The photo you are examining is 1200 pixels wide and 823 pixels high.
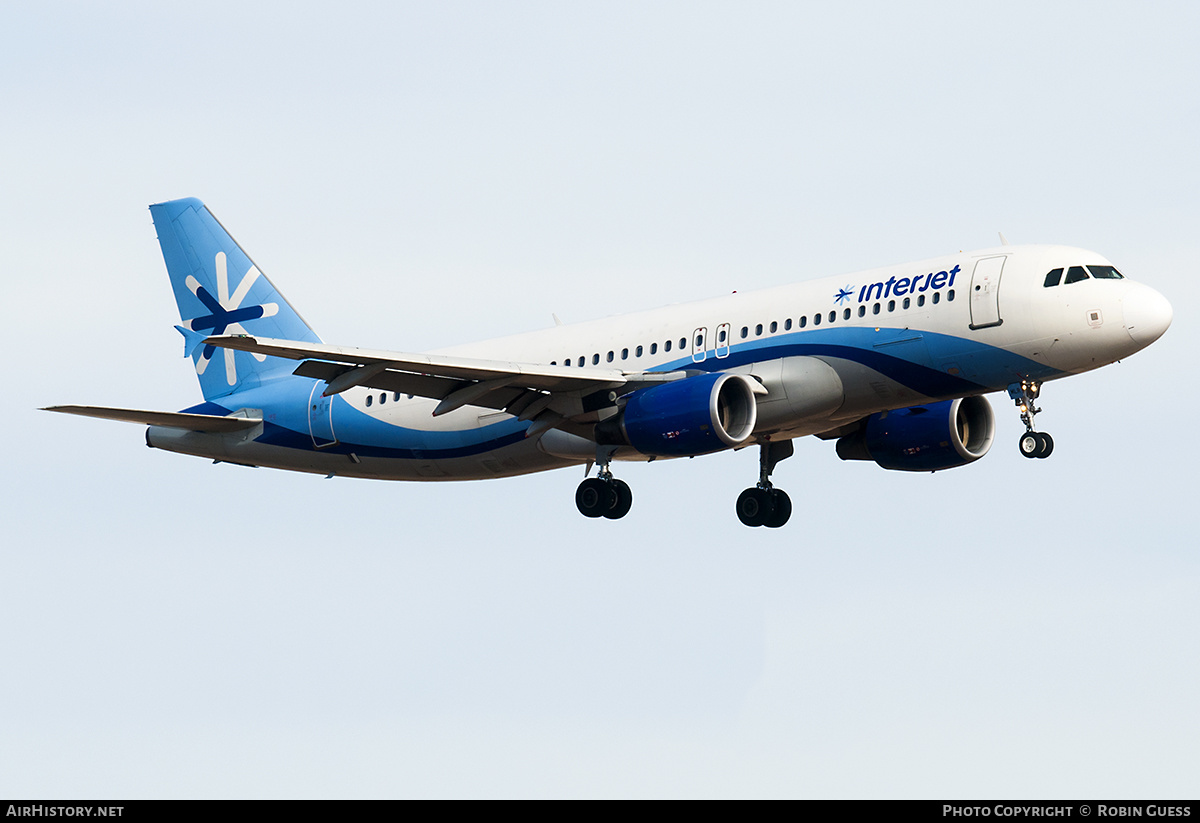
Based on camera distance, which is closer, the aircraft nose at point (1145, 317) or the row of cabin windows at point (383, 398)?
the aircraft nose at point (1145, 317)

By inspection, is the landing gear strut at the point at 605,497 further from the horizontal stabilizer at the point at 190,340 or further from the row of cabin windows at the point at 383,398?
the horizontal stabilizer at the point at 190,340

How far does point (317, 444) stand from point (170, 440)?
391 cm

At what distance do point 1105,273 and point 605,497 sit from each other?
11.5 metres

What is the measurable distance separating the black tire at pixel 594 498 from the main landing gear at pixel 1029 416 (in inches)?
349

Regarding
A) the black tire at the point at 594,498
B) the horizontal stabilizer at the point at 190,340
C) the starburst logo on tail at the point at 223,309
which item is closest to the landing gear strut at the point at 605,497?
the black tire at the point at 594,498

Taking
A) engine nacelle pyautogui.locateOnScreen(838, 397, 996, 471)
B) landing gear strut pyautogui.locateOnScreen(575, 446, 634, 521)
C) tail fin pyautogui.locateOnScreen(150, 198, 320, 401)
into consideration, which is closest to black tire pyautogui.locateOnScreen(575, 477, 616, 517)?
landing gear strut pyautogui.locateOnScreen(575, 446, 634, 521)

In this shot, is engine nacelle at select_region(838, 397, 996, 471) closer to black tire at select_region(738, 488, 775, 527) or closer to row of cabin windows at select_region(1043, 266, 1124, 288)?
black tire at select_region(738, 488, 775, 527)

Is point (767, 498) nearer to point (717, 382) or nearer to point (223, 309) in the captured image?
point (717, 382)

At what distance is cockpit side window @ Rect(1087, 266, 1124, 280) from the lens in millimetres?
34969

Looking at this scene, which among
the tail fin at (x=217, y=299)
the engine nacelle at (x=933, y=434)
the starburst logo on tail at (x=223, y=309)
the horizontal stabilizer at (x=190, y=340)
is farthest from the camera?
the horizontal stabilizer at (x=190, y=340)

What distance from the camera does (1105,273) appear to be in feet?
115

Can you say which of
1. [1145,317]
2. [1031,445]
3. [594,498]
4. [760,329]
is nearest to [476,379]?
[594,498]

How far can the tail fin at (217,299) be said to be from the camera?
1780 inches

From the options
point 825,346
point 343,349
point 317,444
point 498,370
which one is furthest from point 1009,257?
point 317,444
